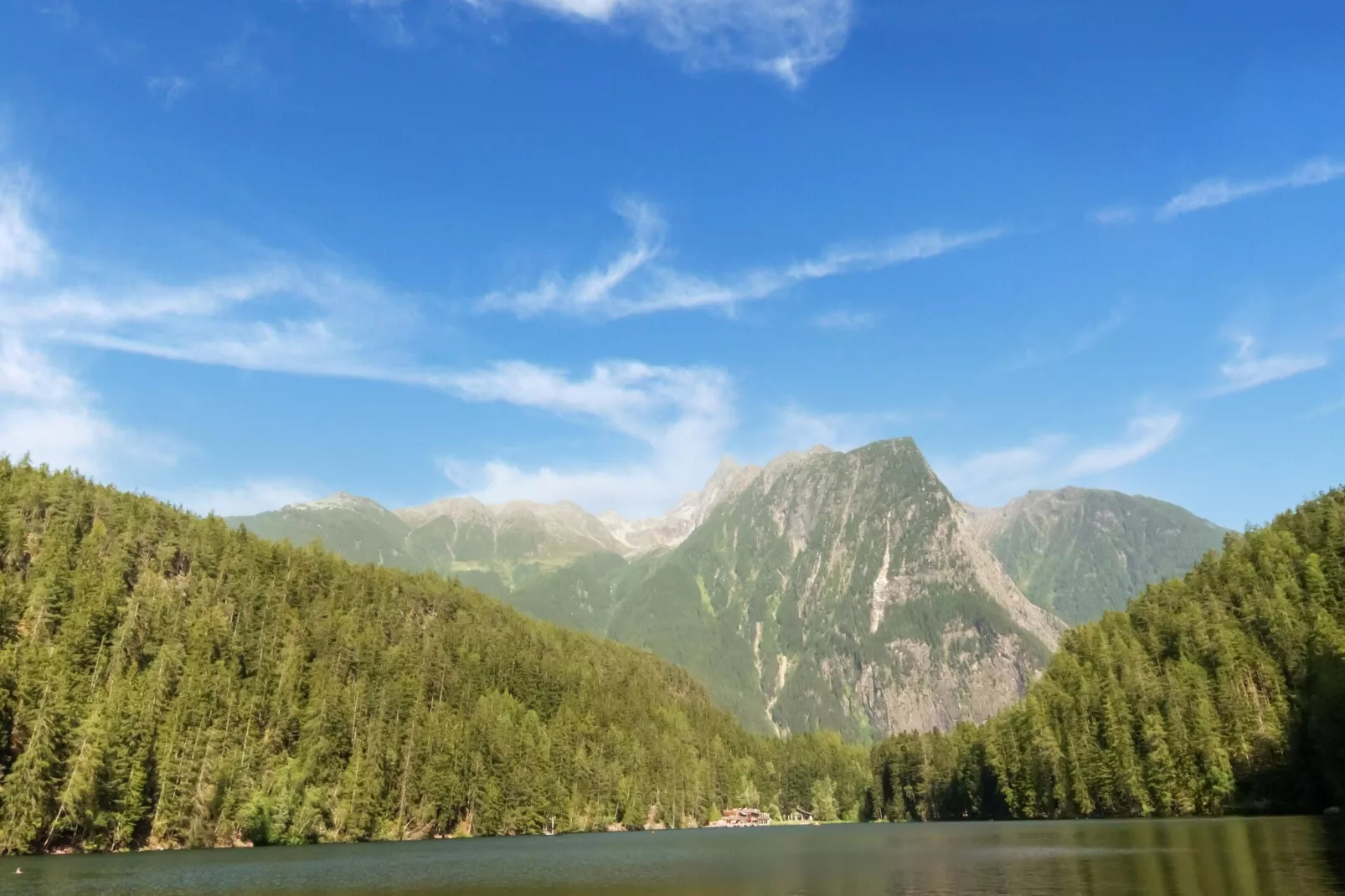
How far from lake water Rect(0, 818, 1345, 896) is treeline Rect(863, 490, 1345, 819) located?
25275 millimetres

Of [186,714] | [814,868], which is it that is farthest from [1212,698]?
[186,714]

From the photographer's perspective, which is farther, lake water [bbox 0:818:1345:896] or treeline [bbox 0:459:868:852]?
treeline [bbox 0:459:868:852]

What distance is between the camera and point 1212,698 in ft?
477

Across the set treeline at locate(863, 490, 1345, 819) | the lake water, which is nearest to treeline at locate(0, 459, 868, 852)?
the lake water

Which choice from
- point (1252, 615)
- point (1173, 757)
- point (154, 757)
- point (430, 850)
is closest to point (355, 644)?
point (154, 757)

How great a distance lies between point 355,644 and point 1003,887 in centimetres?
17372

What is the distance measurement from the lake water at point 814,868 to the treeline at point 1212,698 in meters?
25.3

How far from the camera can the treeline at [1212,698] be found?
130 m

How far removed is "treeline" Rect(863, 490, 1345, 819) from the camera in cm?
12962

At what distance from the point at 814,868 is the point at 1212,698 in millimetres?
103869

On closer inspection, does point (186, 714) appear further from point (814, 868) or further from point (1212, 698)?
point (1212, 698)

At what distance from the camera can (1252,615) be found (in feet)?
503

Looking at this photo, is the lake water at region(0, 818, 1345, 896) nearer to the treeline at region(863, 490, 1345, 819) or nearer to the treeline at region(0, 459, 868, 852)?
the treeline at region(0, 459, 868, 852)

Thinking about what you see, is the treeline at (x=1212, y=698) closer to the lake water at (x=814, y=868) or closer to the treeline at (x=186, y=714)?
the lake water at (x=814, y=868)
